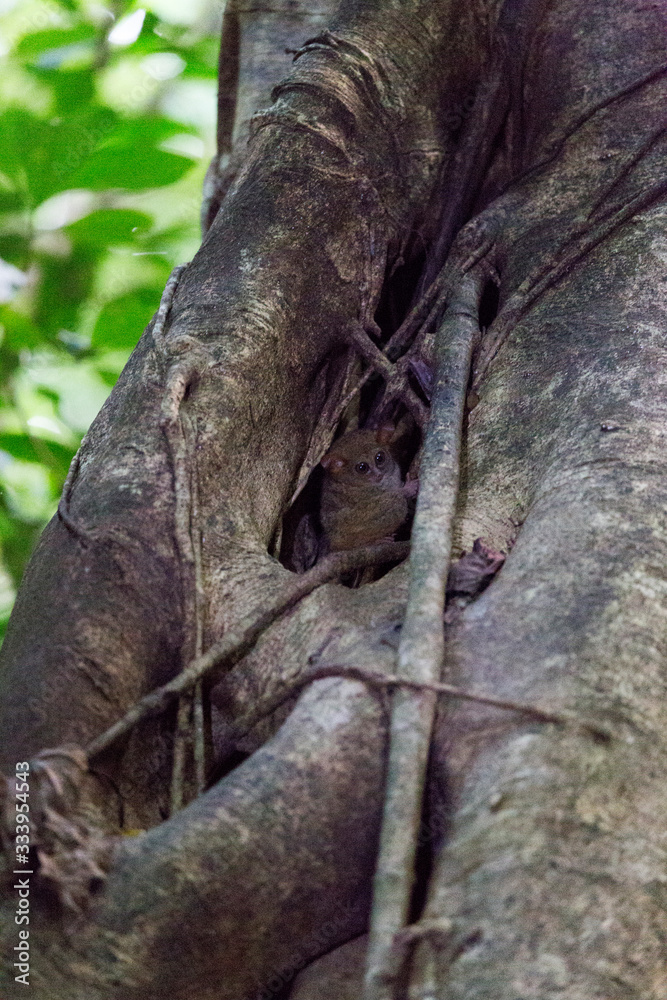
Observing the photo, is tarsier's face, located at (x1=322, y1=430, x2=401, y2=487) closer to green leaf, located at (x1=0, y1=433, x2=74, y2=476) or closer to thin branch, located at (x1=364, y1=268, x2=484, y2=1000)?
thin branch, located at (x1=364, y1=268, x2=484, y2=1000)

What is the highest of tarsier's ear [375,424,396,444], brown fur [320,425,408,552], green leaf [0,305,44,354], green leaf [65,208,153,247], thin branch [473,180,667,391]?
green leaf [65,208,153,247]

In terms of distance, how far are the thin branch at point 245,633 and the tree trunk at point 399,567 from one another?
4 centimetres

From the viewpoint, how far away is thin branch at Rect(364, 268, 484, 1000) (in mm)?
1530

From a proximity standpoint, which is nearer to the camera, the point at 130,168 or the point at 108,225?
the point at 130,168

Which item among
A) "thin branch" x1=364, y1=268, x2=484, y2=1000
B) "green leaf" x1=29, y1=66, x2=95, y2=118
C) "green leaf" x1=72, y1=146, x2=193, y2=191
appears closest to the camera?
"thin branch" x1=364, y1=268, x2=484, y2=1000

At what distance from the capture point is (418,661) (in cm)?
184

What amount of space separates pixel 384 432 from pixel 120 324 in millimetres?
1873

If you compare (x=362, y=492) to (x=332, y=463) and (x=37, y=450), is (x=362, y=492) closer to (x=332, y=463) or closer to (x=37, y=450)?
(x=332, y=463)

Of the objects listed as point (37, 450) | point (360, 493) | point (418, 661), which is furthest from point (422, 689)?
point (37, 450)

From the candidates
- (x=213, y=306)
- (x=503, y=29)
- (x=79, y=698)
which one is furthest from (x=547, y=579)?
(x=503, y=29)

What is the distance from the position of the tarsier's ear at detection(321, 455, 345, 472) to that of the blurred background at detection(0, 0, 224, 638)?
1.64 meters

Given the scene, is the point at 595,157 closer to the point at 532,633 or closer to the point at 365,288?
the point at 365,288

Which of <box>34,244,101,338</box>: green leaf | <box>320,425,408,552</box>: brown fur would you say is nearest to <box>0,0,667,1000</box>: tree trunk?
<box>320,425,408,552</box>: brown fur

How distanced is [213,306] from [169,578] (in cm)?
88
